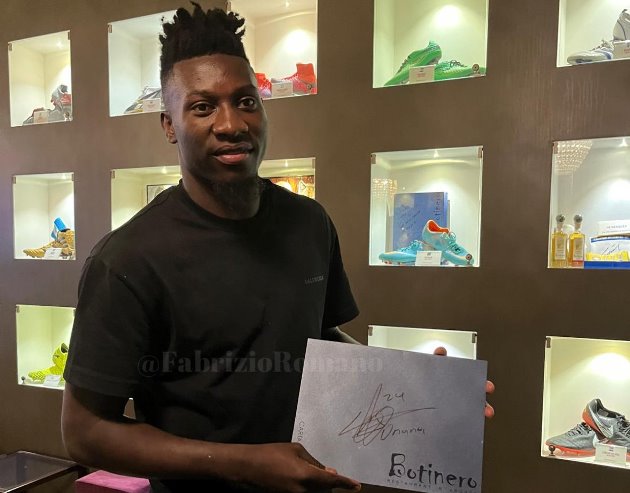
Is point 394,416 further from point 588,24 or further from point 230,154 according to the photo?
point 588,24

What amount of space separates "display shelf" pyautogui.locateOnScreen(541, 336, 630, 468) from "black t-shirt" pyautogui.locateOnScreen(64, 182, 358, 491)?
3.91ft

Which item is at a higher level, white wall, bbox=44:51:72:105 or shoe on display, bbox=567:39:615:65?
white wall, bbox=44:51:72:105

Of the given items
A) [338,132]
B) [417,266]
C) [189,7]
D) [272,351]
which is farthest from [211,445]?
[189,7]

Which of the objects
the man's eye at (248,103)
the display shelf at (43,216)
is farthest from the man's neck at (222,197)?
the display shelf at (43,216)

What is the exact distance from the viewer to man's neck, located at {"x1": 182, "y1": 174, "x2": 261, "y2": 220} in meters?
0.80

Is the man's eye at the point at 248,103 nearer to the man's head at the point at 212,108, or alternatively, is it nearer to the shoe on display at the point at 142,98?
the man's head at the point at 212,108

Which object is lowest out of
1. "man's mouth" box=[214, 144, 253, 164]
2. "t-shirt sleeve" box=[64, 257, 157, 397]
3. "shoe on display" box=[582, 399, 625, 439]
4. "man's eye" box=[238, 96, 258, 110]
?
"shoe on display" box=[582, 399, 625, 439]

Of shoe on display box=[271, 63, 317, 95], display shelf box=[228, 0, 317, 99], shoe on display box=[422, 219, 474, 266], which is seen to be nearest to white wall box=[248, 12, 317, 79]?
display shelf box=[228, 0, 317, 99]

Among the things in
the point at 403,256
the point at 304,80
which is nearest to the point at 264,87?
the point at 304,80

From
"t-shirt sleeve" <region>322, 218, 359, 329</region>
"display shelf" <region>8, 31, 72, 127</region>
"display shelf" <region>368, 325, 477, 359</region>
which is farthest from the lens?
A: "display shelf" <region>8, 31, 72, 127</region>

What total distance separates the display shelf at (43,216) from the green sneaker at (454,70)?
1683 mm

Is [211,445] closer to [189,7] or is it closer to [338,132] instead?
[338,132]

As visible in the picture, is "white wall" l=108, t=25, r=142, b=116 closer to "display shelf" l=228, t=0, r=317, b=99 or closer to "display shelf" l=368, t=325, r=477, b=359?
"display shelf" l=228, t=0, r=317, b=99
